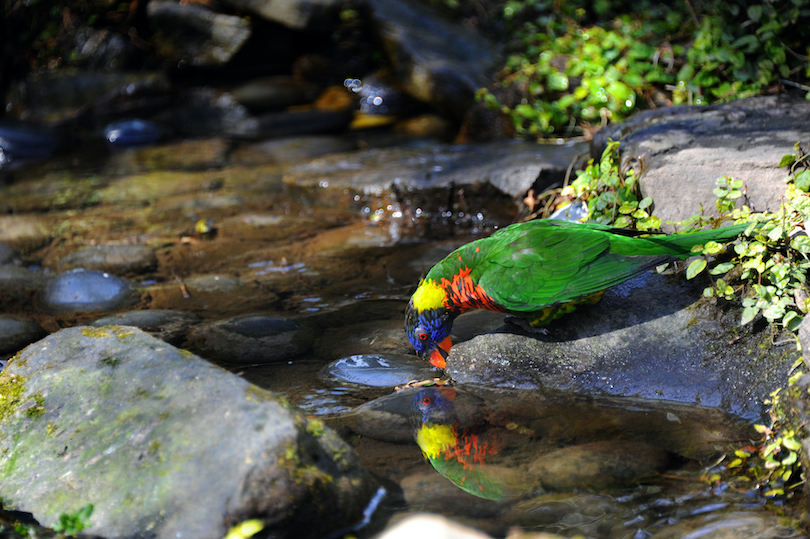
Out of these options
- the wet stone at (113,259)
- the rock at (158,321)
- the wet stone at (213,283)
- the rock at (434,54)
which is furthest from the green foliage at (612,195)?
the rock at (434,54)

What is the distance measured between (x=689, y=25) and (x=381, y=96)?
446cm

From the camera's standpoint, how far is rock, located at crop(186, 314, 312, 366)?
3.69 meters

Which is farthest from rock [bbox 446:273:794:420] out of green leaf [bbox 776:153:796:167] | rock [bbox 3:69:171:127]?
rock [bbox 3:69:171:127]

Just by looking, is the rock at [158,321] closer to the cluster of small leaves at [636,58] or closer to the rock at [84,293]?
the rock at [84,293]

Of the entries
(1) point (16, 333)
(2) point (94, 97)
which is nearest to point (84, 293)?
(1) point (16, 333)

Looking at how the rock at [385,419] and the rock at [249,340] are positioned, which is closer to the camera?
the rock at [385,419]

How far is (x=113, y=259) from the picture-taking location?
5.20 m

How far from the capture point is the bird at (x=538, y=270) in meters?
2.96

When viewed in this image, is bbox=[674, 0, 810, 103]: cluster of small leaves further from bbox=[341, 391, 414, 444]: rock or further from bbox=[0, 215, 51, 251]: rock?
bbox=[0, 215, 51, 251]: rock

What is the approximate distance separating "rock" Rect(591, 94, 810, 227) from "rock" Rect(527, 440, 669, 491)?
4.96ft

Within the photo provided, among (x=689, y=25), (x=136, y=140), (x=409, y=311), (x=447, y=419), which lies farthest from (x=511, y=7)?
(x=447, y=419)

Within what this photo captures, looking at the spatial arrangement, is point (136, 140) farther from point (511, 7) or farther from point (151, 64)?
point (511, 7)

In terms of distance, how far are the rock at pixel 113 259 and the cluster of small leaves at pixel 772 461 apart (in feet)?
14.3

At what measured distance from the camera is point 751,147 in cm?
376
